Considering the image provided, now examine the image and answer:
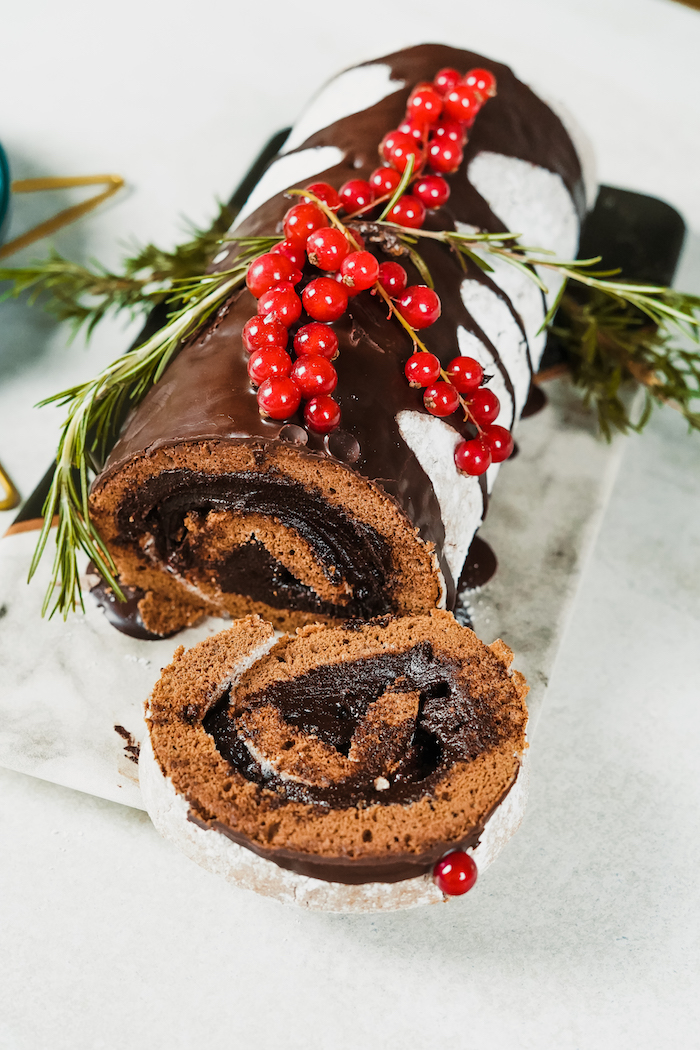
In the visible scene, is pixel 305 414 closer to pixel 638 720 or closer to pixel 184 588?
pixel 184 588

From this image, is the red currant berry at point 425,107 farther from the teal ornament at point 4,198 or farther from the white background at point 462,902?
the teal ornament at point 4,198

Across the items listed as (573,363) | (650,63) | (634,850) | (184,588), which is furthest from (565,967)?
(650,63)

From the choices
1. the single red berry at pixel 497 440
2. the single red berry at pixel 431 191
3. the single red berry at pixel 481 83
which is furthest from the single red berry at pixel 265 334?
the single red berry at pixel 481 83

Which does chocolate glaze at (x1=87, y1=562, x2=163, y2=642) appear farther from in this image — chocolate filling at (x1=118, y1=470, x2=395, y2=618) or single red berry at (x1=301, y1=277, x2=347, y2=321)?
single red berry at (x1=301, y1=277, x2=347, y2=321)

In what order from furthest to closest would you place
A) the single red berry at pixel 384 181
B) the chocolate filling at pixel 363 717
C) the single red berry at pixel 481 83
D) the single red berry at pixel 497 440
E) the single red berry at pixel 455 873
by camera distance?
the single red berry at pixel 481 83 → the single red berry at pixel 384 181 → the single red berry at pixel 497 440 → the chocolate filling at pixel 363 717 → the single red berry at pixel 455 873

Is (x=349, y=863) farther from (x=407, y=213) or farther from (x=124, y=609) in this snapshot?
(x=407, y=213)

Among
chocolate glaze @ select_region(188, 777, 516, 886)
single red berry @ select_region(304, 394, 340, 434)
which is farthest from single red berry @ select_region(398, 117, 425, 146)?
chocolate glaze @ select_region(188, 777, 516, 886)

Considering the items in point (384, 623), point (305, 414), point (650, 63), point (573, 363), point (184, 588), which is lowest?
point (184, 588)
